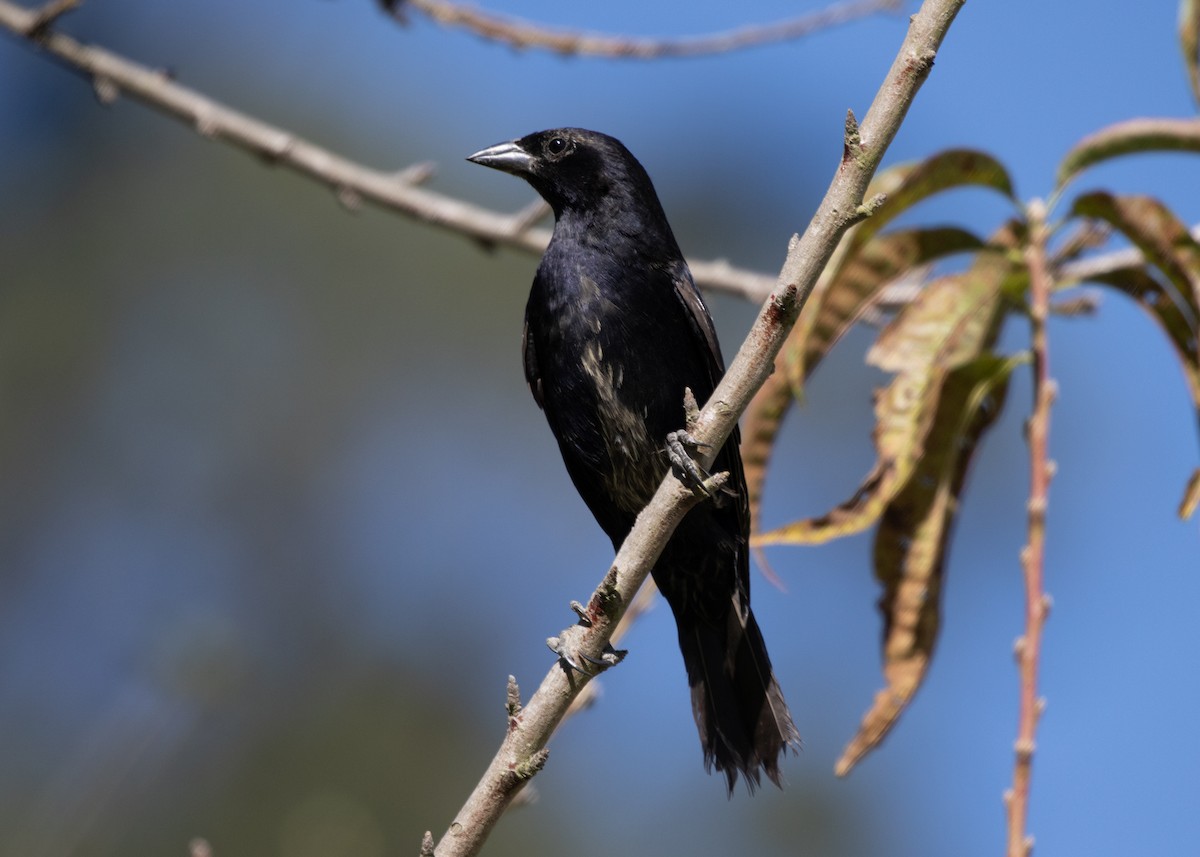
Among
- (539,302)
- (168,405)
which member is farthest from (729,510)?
(168,405)

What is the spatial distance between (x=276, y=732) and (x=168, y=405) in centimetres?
382

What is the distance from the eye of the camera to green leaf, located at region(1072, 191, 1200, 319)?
8.94 feet

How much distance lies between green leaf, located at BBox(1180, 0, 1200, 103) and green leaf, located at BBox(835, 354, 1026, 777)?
24.0 inches

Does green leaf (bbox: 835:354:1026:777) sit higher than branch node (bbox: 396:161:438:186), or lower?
lower

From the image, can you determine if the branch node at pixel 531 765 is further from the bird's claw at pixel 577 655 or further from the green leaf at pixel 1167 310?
the green leaf at pixel 1167 310

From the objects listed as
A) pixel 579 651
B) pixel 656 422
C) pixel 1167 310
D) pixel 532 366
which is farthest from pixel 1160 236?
pixel 532 366

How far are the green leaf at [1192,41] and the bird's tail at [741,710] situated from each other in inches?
64.8

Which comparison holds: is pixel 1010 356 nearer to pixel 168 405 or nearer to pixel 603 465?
pixel 603 465

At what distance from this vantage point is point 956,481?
2.89 meters

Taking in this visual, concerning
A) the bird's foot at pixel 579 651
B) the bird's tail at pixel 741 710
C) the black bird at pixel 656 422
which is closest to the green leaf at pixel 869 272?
the black bird at pixel 656 422

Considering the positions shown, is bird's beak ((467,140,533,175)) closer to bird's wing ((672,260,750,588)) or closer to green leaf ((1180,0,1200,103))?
bird's wing ((672,260,750,588))

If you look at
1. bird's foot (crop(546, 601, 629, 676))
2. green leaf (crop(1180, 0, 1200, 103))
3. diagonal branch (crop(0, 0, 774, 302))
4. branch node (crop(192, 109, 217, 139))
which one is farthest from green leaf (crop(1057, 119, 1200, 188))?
branch node (crop(192, 109, 217, 139))

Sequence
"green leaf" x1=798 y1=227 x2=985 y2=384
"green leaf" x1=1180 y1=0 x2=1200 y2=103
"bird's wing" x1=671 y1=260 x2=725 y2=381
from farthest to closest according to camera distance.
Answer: "bird's wing" x1=671 y1=260 x2=725 y2=381 < "green leaf" x1=798 y1=227 x2=985 y2=384 < "green leaf" x1=1180 y1=0 x2=1200 y2=103

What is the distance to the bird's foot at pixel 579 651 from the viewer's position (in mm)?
2205
